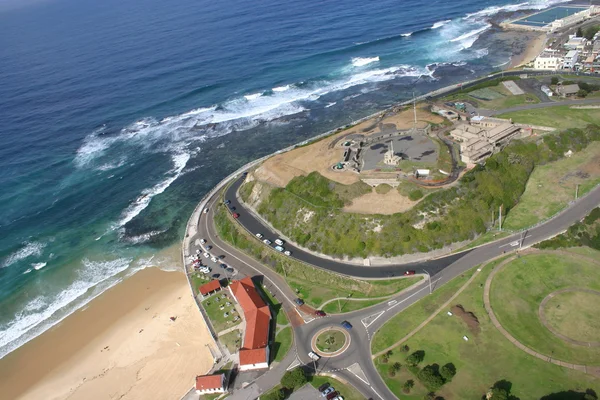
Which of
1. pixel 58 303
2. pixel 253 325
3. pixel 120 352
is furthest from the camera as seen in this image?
pixel 58 303

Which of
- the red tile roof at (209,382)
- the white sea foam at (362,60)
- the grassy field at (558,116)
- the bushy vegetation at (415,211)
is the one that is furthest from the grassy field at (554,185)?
the white sea foam at (362,60)

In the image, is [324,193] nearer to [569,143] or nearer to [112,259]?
[112,259]

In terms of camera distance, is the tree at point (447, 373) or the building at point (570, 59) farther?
the building at point (570, 59)

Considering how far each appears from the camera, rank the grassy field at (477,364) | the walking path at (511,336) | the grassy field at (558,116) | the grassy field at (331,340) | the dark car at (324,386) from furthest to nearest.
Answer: the grassy field at (558,116), the grassy field at (331,340), the dark car at (324,386), the walking path at (511,336), the grassy field at (477,364)

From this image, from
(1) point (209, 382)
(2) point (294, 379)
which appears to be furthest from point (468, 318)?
(1) point (209, 382)

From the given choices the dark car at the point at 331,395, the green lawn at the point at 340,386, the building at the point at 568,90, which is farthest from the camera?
the building at the point at 568,90

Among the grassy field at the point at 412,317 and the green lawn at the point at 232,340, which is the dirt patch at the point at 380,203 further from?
the green lawn at the point at 232,340

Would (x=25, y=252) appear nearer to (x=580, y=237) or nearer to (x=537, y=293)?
(x=537, y=293)
